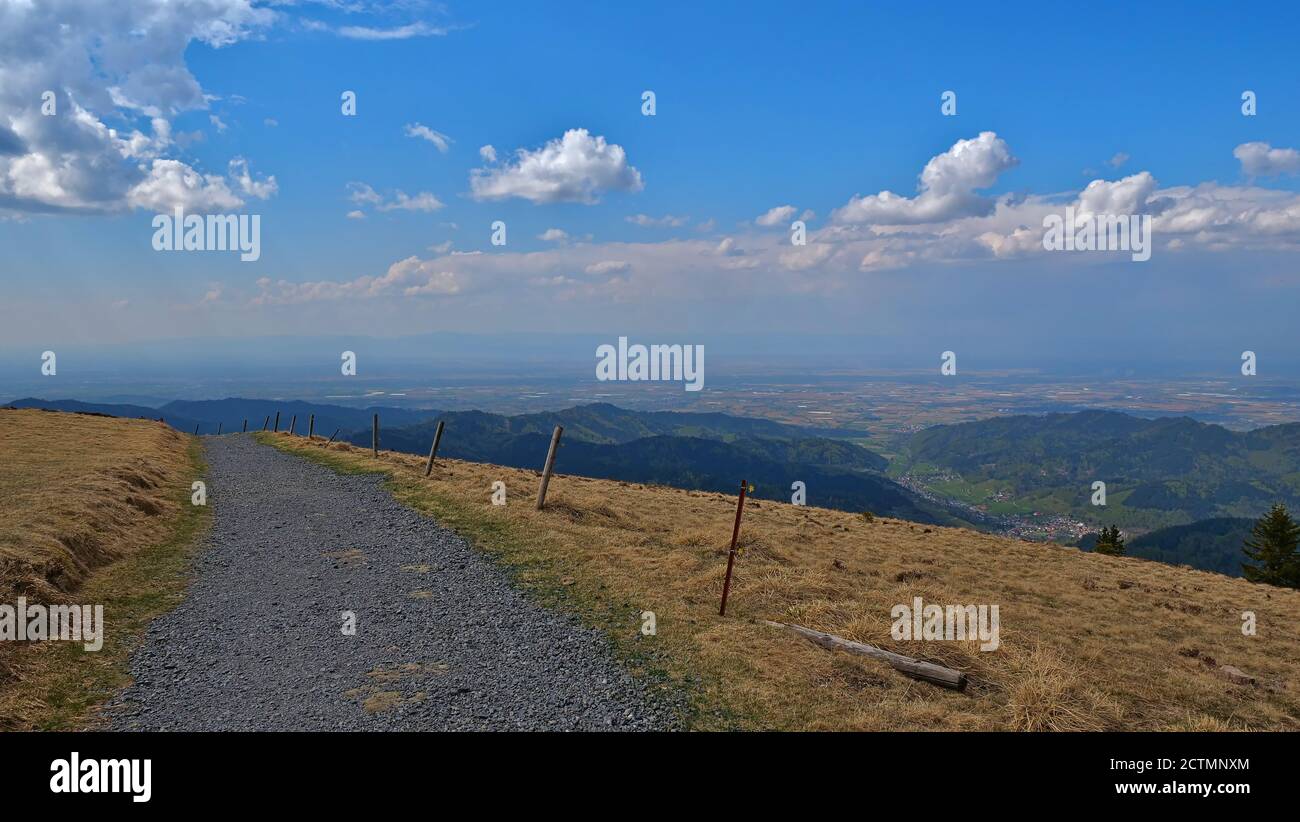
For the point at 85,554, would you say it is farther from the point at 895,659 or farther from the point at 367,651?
the point at 895,659

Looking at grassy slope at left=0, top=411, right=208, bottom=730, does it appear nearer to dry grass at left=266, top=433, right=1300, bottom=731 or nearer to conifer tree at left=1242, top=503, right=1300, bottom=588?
dry grass at left=266, top=433, right=1300, bottom=731

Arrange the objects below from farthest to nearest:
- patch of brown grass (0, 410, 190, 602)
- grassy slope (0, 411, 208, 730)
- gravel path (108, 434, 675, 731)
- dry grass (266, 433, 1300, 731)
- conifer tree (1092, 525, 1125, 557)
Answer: conifer tree (1092, 525, 1125, 557) < patch of brown grass (0, 410, 190, 602) < dry grass (266, 433, 1300, 731) < grassy slope (0, 411, 208, 730) < gravel path (108, 434, 675, 731)

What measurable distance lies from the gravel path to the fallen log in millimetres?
3995

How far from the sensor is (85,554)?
1520 cm

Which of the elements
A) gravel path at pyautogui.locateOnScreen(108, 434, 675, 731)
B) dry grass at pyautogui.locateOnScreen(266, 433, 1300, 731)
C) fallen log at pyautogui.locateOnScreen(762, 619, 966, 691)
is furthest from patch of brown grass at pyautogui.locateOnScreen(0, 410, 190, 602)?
fallen log at pyautogui.locateOnScreen(762, 619, 966, 691)

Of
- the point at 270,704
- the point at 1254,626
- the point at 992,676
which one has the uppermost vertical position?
the point at 270,704

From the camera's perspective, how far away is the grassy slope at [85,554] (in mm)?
9281

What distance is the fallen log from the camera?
10430 millimetres

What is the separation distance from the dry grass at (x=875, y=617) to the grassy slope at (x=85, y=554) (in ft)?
24.0

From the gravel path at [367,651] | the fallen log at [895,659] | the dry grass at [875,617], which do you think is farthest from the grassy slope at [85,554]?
the fallen log at [895,659]
